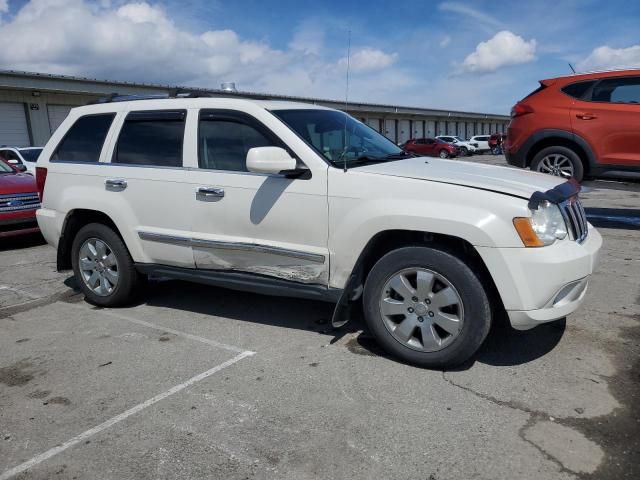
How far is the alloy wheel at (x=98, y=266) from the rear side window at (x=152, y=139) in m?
0.82

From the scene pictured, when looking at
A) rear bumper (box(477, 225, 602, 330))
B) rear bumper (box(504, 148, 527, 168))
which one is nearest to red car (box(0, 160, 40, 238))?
rear bumper (box(477, 225, 602, 330))

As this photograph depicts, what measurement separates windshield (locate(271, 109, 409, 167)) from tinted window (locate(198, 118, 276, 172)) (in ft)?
0.85

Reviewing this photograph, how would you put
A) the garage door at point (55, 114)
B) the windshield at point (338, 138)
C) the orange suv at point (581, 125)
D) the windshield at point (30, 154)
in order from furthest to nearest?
the garage door at point (55, 114), the windshield at point (30, 154), the orange suv at point (581, 125), the windshield at point (338, 138)

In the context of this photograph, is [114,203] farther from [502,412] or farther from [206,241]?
[502,412]

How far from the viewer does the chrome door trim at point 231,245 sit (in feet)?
12.2

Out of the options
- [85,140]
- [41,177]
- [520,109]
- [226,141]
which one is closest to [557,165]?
[520,109]

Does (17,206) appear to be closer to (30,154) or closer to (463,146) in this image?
(30,154)

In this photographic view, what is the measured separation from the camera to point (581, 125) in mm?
7266

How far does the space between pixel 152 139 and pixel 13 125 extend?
24.1m

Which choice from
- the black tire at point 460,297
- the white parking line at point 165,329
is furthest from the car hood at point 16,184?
the black tire at point 460,297

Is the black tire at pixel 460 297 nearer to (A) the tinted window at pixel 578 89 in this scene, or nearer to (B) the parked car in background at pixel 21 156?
(A) the tinted window at pixel 578 89

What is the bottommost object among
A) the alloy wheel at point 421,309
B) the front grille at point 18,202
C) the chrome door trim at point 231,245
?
the alloy wheel at point 421,309

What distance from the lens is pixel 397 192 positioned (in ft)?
11.0

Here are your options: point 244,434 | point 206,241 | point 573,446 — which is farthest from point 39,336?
point 573,446
